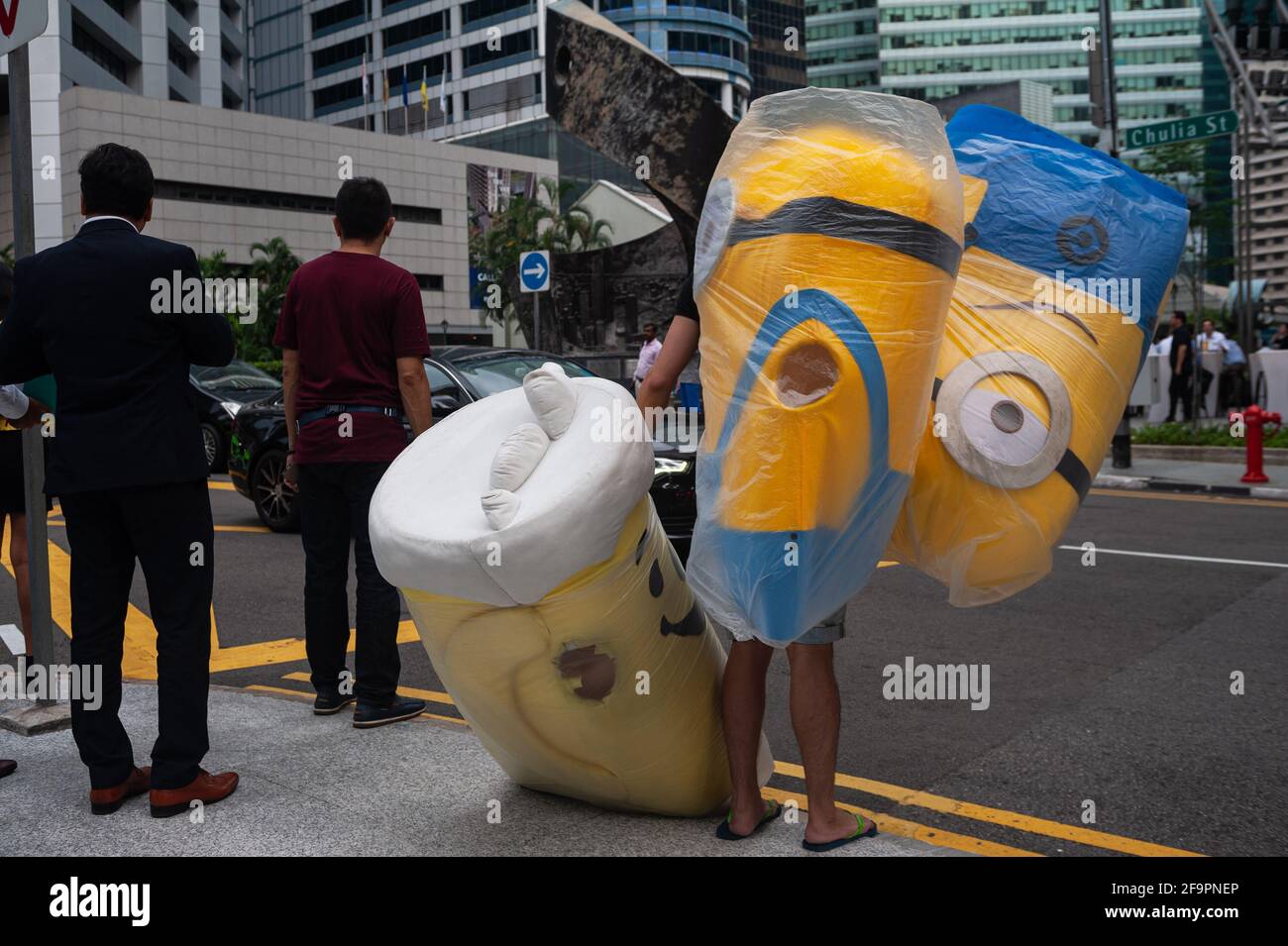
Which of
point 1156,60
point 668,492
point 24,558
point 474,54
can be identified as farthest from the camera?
point 1156,60

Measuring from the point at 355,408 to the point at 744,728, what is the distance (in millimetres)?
1988

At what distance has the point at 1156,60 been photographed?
390ft

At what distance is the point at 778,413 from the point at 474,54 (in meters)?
91.0

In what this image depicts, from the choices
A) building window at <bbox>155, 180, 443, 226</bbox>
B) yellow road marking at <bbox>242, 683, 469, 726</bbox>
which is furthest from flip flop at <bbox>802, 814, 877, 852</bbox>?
building window at <bbox>155, 180, 443, 226</bbox>

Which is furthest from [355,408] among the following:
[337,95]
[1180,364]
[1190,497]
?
[337,95]

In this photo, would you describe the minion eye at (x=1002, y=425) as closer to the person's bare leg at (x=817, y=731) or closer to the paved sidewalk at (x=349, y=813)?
the person's bare leg at (x=817, y=731)

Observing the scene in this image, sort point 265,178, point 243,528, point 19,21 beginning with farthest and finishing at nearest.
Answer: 1. point 265,178
2. point 243,528
3. point 19,21

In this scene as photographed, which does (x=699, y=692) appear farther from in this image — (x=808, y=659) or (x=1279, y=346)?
(x=1279, y=346)

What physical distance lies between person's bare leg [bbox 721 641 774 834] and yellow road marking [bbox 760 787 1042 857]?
0.29 metres

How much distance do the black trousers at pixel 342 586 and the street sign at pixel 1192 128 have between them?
1113cm

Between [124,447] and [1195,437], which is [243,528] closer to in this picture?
[124,447]

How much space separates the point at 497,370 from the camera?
30.2 feet

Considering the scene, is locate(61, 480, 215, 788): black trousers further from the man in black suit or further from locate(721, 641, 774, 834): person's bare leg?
locate(721, 641, 774, 834): person's bare leg

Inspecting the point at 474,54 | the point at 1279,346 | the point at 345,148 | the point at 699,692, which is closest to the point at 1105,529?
the point at 699,692
